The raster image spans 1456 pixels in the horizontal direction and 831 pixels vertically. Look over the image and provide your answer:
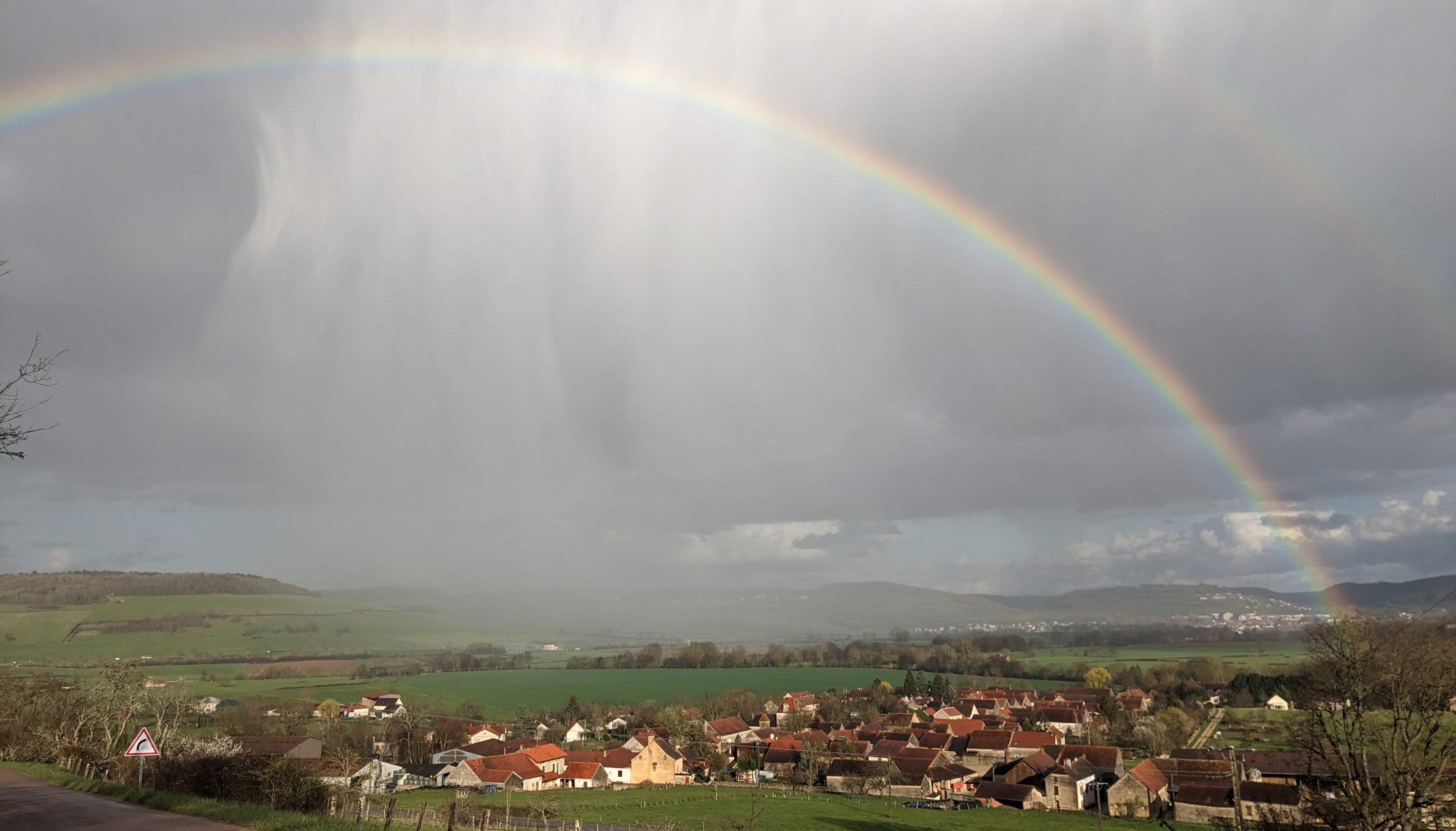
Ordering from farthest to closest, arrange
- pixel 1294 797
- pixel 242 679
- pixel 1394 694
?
pixel 242 679
pixel 1294 797
pixel 1394 694

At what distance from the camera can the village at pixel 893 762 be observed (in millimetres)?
55188

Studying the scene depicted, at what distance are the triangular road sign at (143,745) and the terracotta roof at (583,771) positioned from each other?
55.7 m

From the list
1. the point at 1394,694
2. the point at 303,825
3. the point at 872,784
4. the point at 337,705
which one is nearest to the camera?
the point at 303,825

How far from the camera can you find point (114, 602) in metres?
157

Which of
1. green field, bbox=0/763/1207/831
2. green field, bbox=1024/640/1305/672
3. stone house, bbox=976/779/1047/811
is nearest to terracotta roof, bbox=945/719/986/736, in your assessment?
stone house, bbox=976/779/1047/811

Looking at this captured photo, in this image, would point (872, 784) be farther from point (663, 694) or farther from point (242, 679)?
point (242, 679)

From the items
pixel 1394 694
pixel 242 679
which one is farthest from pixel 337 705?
pixel 1394 694

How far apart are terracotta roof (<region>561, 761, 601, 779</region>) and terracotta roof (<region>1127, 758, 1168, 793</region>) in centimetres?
4238

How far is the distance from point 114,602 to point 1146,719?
179 metres

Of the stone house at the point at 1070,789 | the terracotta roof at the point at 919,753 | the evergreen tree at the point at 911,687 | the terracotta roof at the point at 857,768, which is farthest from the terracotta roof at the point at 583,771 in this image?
the evergreen tree at the point at 911,687

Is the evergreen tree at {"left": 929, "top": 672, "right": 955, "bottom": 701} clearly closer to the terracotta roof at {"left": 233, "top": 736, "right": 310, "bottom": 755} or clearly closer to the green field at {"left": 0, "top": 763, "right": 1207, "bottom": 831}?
the green field at {"left": 0, "top": 763, "right": 1207, "bottom": 831}

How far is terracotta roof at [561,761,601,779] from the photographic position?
70438mm

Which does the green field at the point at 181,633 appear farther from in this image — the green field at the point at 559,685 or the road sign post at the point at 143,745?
the road sign post at the point at 143,745

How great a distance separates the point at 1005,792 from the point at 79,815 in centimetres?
6184
